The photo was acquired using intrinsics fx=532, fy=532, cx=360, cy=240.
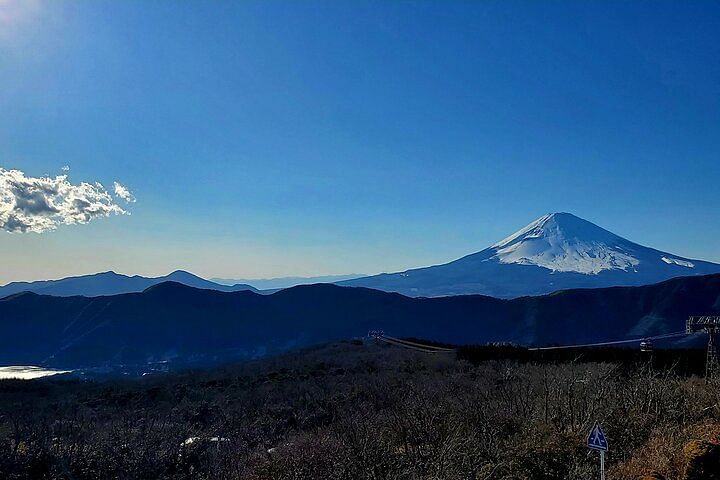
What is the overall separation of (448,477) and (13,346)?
444 feet

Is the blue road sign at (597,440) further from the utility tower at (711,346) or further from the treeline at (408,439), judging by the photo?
the utility tower at (711,346)

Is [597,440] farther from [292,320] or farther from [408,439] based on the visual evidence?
[292,320]

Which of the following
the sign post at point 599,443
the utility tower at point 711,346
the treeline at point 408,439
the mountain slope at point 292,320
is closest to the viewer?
the sign post at point 599,443

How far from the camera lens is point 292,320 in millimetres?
130250

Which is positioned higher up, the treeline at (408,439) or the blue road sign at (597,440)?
the blue road sign at (597,440)

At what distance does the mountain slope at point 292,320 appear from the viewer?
11056 cm

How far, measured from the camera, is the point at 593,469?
8055 mm

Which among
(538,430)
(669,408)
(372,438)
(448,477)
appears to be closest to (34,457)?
(372,438)

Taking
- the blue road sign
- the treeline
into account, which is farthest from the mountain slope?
the blue road sign

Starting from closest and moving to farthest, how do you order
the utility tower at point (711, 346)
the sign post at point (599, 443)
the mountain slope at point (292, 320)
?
the sign post at point (599, 443)
the utility tower at point (711, 346)
the mountain slope at point (292, 320)

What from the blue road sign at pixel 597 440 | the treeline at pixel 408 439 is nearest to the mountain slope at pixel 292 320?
the treeline at pixel 408 439

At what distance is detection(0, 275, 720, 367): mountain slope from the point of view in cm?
11056

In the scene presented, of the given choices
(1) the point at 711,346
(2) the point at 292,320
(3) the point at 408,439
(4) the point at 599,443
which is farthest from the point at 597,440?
(2) the point at 292,320

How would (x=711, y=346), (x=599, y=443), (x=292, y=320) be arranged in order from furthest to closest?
(x=292, y=320), (x=711, y=346), (x=599, y=443)
